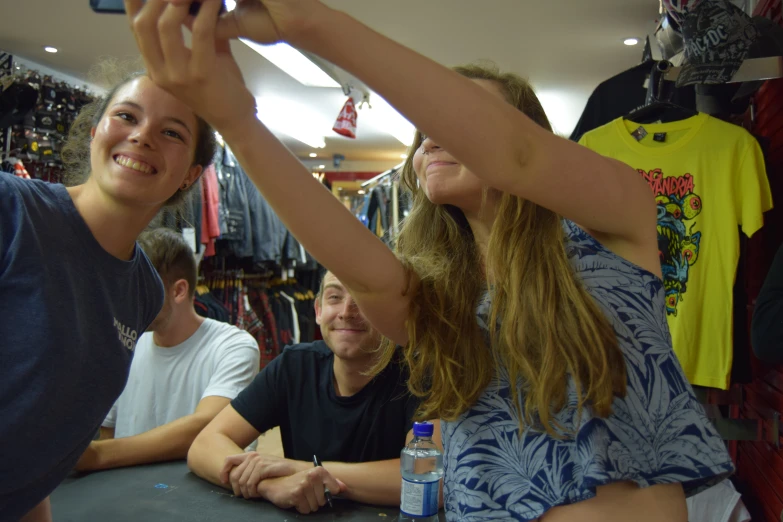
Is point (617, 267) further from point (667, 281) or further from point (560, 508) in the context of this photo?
point (667, 281)

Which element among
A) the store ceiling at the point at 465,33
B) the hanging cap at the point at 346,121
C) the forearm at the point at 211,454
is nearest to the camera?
the forearm at the point at 211,454

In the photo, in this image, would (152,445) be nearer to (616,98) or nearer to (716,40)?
(716,40)

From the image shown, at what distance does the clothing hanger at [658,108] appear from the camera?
2.10 m

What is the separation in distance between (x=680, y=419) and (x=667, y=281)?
1292 mm

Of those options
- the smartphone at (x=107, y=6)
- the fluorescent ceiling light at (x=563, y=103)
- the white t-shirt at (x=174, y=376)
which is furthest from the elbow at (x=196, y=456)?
the fluorescent ceiling light at (x=563, y=103)

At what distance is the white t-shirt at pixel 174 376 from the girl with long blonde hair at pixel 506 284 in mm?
1385

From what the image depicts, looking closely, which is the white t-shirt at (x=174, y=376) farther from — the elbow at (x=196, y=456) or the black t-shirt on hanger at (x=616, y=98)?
the black t-shirt on hanger at (x=616, y=98)

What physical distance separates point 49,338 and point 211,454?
0.77 meters

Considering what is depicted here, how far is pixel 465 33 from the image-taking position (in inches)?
188

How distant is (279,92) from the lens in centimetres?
655

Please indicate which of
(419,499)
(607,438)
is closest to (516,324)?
(607,438)

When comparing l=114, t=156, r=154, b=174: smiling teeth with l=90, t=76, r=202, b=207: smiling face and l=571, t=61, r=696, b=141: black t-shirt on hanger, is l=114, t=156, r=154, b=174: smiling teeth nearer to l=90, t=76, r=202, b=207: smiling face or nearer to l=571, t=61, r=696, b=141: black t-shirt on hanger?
l=90, t=76, r=202, b=207: smiling face

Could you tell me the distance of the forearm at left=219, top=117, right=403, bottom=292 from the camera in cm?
81

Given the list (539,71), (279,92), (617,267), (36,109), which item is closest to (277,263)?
(279,92)
